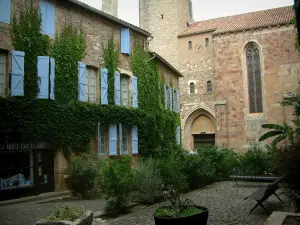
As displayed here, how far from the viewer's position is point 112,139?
47.0 feet

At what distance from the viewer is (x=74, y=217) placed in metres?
5.52

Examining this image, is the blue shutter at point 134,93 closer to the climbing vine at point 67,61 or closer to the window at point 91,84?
the window at point 91,84

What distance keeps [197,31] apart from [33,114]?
67.0 feet

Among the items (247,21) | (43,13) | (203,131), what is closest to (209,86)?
(203,131)

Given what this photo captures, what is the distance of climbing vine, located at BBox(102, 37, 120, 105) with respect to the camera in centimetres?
1466

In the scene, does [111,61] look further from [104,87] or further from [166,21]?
[166,21]

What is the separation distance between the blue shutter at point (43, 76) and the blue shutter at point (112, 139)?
365 cm

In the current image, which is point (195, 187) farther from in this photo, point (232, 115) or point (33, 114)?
point (232, 115)

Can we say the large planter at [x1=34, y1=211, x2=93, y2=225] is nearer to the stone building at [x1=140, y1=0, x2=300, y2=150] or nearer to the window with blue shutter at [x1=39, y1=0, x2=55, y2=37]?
the window with blue shutter at [x1=39, y1=0, x2=55, y2=37]

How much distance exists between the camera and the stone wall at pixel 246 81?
24.0m

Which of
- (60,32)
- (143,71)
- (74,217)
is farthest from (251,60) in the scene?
(74,217)

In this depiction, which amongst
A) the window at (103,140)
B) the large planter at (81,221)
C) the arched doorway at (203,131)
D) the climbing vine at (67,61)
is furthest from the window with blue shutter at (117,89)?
the arched doorway at (203,131)

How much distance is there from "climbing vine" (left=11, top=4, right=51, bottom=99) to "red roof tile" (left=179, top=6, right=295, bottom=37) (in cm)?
1750

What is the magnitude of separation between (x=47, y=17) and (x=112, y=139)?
588cm
